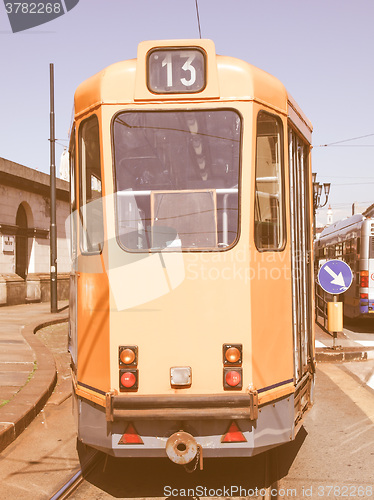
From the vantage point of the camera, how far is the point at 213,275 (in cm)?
407

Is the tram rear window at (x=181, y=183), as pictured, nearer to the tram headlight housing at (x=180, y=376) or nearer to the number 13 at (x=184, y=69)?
the number 13 at (x=184, y=69)

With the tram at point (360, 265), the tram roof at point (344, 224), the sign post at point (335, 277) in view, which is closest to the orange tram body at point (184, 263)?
the sign post at point (335, 277)

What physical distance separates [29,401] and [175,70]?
13.8 ft

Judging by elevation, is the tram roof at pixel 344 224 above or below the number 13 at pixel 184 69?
below

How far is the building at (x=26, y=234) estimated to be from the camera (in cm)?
2011

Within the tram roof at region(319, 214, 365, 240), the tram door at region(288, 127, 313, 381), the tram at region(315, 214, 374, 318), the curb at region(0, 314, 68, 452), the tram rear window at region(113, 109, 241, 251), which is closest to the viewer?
the tram rear window at region(113, 109, 241, 251)

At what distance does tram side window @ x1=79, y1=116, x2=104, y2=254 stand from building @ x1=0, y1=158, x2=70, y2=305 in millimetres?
15891

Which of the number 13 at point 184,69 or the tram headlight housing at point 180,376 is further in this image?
the number 13 at point 184,69

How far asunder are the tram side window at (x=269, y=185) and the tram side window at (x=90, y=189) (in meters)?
1.11

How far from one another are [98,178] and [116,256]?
58cm

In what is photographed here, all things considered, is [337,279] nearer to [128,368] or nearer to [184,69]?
[184,69]

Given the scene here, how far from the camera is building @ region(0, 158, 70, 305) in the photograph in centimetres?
2011

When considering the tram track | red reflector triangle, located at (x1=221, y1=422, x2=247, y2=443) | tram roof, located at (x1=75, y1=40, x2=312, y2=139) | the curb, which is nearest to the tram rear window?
tram roof, located at (x1=75, y1=40, x2=312, y2=139)

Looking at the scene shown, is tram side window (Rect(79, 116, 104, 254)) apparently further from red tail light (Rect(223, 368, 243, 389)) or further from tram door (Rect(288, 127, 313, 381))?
tram door (Rect(288, 127, 313, 381))
